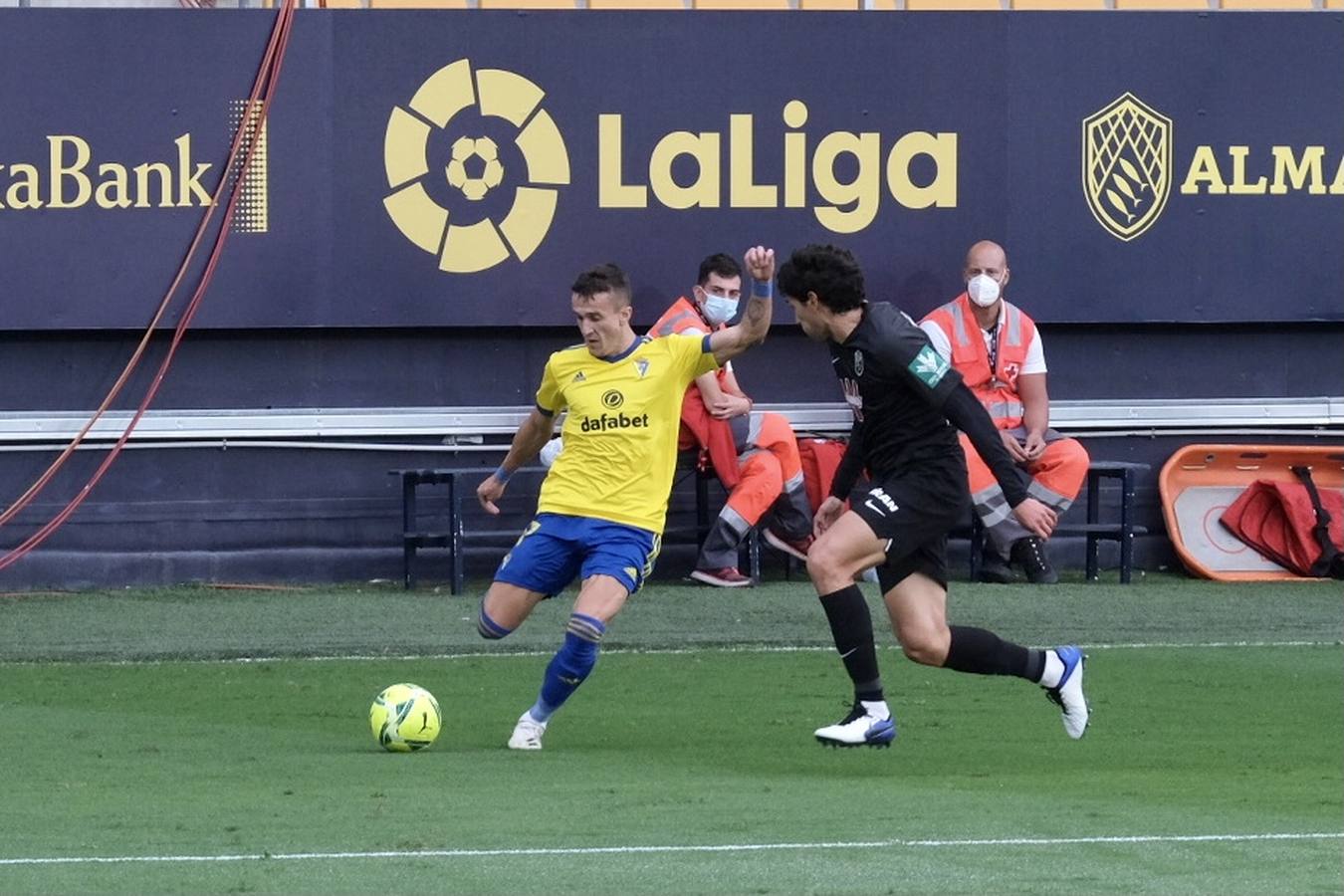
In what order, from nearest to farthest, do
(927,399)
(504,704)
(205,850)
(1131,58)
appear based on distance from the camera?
(205,850) < (927,399) < (504,704) < (1131,58)

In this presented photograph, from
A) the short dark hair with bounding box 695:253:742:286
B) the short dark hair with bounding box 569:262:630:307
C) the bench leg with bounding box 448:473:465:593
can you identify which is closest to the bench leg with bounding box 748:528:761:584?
the short dark hair with bounding box 695:253:742:286

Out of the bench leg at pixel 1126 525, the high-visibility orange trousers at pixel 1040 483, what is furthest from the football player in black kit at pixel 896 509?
the bench leg at pixel 1126 525

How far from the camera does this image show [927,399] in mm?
8422

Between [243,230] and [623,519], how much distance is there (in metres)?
5.55

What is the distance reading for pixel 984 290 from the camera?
13.7 m

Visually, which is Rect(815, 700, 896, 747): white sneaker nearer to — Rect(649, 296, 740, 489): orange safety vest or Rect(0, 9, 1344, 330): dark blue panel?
Rect(649, 296, 740, 489): orange safety vest

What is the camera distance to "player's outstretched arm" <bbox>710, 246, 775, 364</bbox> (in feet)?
28.1

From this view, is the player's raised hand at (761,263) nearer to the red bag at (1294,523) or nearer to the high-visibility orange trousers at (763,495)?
the high-visibility orange trousers at (763,495)

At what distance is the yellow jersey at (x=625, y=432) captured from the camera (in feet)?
29.8

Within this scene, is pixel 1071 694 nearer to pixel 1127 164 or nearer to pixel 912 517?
pixel 912 517

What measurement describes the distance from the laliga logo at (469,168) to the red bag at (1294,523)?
188 inches

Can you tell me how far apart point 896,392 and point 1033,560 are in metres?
5.63

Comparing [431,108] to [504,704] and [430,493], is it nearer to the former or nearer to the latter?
[430,493]

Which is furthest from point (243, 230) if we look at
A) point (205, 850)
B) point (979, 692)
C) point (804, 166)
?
point (205, 850)
